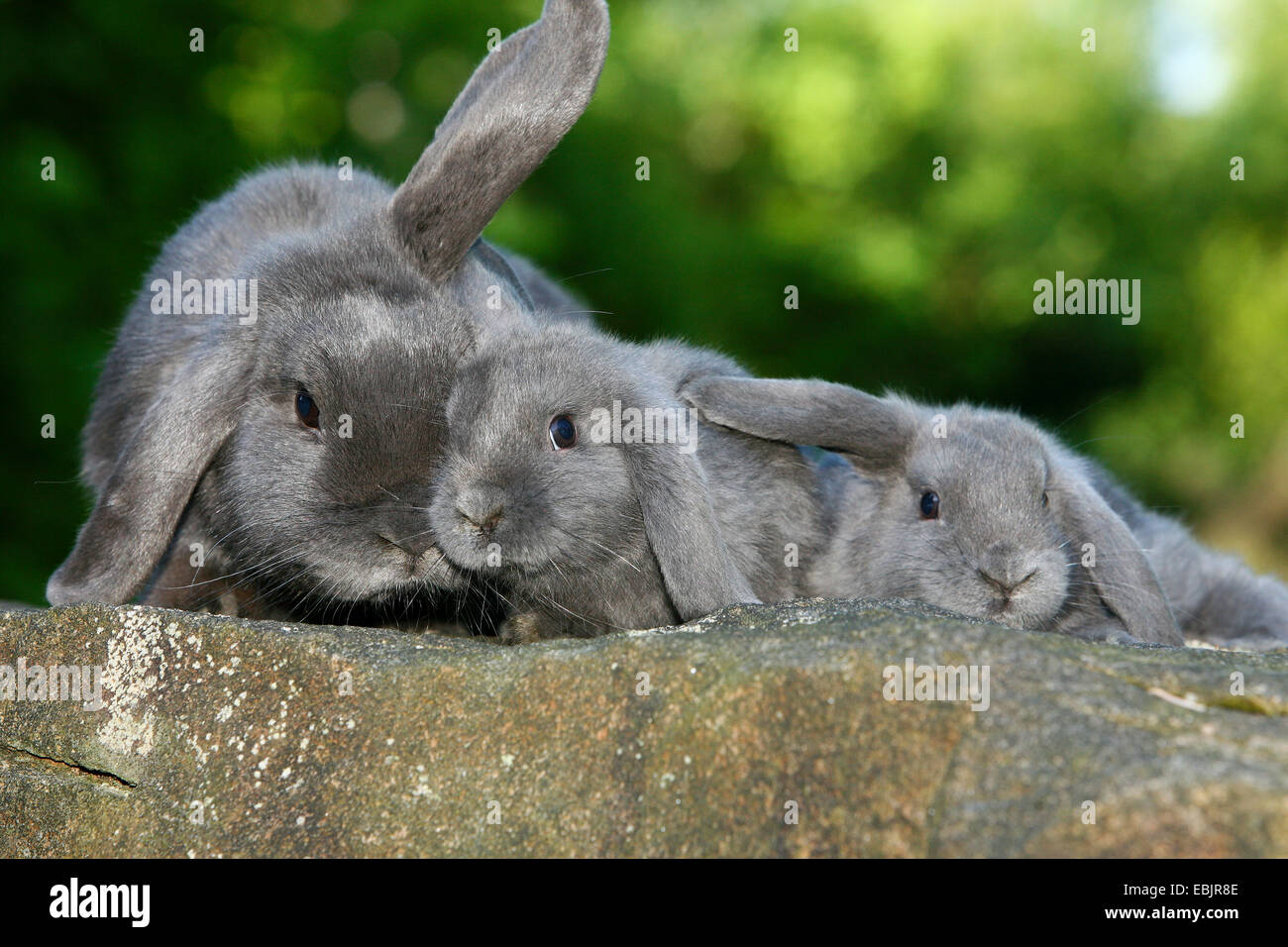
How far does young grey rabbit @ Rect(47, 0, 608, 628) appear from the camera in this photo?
4.55 m

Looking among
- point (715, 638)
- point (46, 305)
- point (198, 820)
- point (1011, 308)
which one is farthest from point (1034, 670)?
point (1011, 308)

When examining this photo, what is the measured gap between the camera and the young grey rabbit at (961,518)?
16.9ft

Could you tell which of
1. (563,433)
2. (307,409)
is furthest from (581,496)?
(307,409)

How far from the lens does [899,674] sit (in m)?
3.54

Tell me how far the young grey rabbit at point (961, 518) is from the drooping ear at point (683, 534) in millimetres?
685

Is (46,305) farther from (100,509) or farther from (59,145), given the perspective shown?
(100,509)

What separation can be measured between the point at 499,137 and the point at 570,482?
4.42 feet

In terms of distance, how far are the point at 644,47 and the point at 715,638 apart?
15849 millimetres

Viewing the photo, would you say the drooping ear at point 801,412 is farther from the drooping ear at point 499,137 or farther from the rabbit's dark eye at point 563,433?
the drooping ear at point 499,137

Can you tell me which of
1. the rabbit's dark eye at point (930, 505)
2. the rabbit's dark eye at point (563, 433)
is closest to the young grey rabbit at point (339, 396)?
the rabbit's dark eye at point (563, 433)

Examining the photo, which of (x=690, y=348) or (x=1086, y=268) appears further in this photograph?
(x=1086, y=268)
